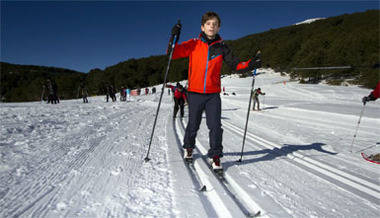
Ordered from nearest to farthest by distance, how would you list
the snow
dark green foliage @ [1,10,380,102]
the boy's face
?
A: 1. the snow
2. the boy's face
3. dark green foliage @ [1,10,380,102]

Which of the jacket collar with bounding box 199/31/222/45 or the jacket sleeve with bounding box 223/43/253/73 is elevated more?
the jacket collar with bounding box 199/31/222/45

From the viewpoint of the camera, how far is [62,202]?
164cm

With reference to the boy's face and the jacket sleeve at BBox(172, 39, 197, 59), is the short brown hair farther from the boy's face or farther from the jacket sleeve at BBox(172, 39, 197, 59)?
the jacket sleeve at BBox(172, 39, 197, 59)

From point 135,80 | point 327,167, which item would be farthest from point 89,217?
point 135,80

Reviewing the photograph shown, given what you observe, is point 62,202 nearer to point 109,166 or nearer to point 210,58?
point 109,166

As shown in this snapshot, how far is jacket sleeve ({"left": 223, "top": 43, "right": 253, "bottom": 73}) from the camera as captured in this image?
2.58 meters

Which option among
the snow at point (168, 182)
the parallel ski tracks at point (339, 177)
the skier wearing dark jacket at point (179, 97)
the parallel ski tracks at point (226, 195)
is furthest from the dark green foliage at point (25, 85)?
the parallel ski tracks at point (339, 177)

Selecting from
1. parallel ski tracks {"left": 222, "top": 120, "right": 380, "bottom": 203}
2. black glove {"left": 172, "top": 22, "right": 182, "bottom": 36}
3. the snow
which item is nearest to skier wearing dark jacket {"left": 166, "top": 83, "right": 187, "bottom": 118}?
the snow

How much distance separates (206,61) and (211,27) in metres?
Answer: 0.44

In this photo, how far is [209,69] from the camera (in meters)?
2.50

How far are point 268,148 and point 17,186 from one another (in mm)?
3892

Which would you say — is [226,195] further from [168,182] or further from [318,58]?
[318,58]

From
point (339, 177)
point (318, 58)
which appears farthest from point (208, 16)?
point (318, 58)

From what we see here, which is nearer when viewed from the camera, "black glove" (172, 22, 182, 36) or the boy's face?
the boy's face
